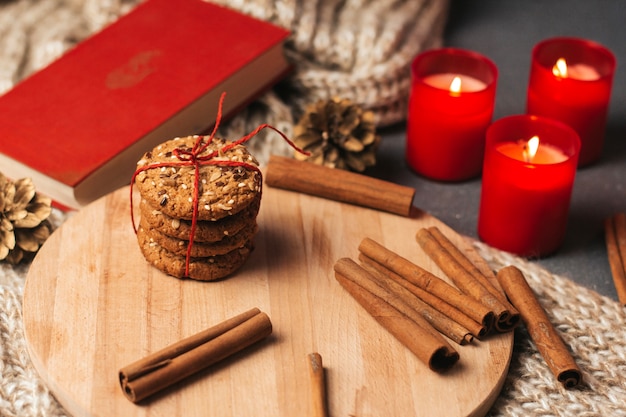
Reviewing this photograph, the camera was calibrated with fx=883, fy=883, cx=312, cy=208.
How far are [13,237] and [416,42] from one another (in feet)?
3.08

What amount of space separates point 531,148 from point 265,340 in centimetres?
59

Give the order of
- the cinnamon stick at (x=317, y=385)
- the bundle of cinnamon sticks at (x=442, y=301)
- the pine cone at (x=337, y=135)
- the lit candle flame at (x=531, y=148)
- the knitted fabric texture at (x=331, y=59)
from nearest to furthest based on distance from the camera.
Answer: the cinnamon stick at (x=317, y=385), the bundle of cinnamon sticks at (x=442, y=301), the knitted fabric texture at (x=331, y=59), the lit candle flame at (x=531, y=148), the pine cone at (x=337, y=135)

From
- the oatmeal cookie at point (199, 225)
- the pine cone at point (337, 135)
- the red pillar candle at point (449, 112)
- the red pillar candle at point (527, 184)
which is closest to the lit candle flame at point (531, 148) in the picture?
the red pillar candle at point (527, 184)

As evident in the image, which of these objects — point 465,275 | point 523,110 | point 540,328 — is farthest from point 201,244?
point 523,110

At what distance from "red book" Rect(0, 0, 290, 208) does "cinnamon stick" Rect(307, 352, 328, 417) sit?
552 mm

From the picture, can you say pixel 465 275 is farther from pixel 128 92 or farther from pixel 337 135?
pixel 128 92

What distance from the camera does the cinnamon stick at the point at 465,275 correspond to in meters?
1.25

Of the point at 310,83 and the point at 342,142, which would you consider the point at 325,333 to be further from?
the point at 310,83

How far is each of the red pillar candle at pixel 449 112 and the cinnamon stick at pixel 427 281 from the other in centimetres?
38

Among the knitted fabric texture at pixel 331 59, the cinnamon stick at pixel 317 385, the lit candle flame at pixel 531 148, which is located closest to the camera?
the cinnamon stick at pixel 317 385

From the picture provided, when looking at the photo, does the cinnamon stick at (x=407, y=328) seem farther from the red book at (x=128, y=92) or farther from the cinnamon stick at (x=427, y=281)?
the red book at (x=128, y=92)

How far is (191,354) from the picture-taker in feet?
3.77

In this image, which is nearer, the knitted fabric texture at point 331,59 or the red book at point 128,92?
the knitted fabric texture at point 331,59

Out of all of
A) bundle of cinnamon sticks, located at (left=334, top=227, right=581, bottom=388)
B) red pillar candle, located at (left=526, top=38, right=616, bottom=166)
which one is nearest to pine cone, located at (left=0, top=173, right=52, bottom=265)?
bundle of cinnamon sticks, located at (left=334, top=227, right=581, bottom=388)
